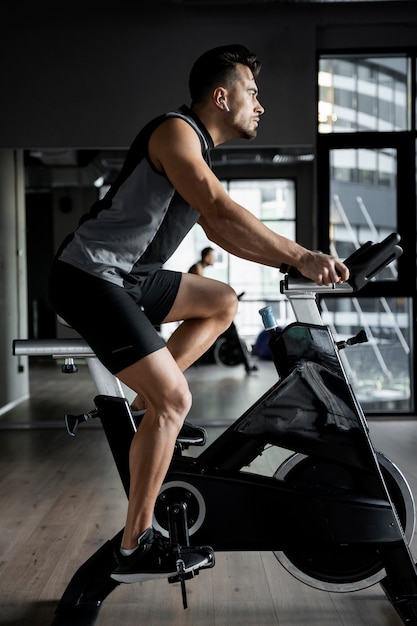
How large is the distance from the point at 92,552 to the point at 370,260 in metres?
1.40

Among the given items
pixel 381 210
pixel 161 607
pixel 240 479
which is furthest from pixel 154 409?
pixel 381 210

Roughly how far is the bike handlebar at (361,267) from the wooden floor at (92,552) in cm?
86

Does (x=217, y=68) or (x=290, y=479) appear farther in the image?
(x=290, y=479)

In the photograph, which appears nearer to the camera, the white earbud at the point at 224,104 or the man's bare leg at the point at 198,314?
the white earbud at the point at 224,104

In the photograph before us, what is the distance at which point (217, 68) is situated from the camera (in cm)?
188

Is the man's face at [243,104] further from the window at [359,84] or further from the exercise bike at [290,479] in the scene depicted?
the window at [359,84]

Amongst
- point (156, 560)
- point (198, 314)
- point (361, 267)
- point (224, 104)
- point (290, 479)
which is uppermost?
point (224, 104)

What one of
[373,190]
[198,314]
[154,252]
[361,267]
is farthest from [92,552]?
[373,190]

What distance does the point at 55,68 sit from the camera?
527cm

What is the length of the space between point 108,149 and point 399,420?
8.90 feet

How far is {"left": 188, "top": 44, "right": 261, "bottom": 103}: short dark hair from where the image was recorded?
187 centimetres

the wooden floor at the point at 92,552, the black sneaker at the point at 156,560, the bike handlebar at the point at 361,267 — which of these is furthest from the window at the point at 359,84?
the black sneaker at the point at 156,560

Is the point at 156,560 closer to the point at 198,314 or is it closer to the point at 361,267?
the point at 198,314

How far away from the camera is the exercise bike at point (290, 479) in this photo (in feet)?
6.29
